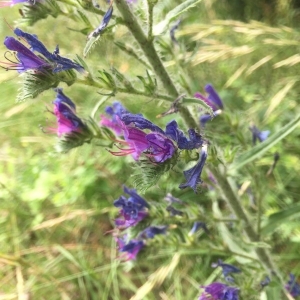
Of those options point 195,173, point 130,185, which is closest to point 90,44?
point 195,173

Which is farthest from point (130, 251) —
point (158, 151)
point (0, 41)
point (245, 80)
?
point (0, 41)

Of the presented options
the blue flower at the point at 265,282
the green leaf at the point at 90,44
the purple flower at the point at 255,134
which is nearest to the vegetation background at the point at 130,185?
the purple flower at the point at 255,134

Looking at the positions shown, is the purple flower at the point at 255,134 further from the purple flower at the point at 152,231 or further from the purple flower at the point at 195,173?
the purple flower at the point at 195,173

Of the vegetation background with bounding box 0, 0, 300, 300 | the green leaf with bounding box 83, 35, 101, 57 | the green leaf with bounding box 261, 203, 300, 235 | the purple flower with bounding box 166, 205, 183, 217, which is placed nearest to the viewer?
the green leaf with bounding box 83, 35, 101, 57

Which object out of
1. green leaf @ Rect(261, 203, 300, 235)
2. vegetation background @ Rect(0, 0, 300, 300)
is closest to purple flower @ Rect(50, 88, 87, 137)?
vegetation background @ Rect(0, 0, 300, 300)

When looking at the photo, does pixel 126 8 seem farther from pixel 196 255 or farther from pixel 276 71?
pixel 276 71

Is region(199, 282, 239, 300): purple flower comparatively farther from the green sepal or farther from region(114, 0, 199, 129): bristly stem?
the green sepal
